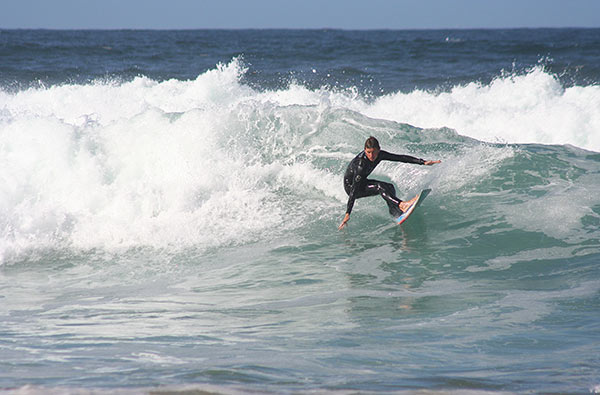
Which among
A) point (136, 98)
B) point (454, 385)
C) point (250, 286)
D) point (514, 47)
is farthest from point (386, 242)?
point (514, 47)

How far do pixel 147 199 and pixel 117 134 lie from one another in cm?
179

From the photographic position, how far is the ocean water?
4.18 m

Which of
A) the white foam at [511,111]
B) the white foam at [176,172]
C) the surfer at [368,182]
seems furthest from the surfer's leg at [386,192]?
the white foam at [511,111]

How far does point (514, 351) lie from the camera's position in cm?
450

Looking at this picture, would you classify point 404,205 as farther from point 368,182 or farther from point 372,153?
point 372,153

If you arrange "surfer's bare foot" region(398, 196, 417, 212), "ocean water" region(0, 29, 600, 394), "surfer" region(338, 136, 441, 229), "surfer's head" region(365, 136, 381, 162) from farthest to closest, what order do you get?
"surfer's bare foot" region(398, 196, 417, 212)
"surfer" region(338, 136, 441, 229)
"surfer's head" region(365, 136, 381, 162)
"ocean water" region(0, 29, 600, 394)

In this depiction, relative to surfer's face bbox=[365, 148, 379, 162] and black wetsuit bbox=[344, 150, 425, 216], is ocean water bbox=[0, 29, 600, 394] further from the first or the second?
surfer's face bbox=[365, 148, 379, 162]

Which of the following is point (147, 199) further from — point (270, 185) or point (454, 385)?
point (454, 385)

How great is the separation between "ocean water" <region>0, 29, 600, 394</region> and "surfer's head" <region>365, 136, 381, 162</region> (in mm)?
1110

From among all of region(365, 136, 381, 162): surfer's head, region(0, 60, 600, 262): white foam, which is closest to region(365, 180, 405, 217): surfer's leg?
region(365, 136, 381, 162): surfer's head

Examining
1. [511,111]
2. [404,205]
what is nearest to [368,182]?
[404,205]

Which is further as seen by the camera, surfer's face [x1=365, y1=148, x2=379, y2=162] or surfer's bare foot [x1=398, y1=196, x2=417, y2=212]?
surfer's bare foot [x1=398, y1=196, x2=417, y2=212]

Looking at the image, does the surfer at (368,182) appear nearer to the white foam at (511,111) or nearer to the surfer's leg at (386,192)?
the surfer's leg at (386,192)

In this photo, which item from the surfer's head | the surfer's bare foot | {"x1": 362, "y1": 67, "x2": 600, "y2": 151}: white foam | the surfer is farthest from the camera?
{"x1": 362, "y1": 67, "x2": 600, "y2": 151}: white foam
